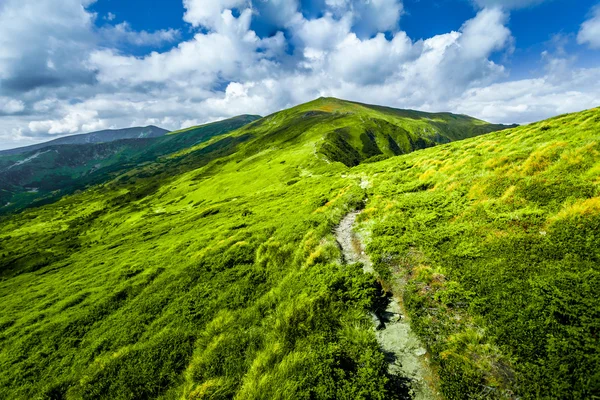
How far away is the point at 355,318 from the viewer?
1273 cm

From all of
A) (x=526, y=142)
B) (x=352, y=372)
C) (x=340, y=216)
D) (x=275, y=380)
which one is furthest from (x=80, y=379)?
(x=526, y=142)

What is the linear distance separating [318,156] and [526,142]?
7390cm

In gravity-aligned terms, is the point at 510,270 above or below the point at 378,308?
above

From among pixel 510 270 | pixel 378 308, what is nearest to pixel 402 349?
pixel 378 308

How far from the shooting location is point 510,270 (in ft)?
37.8

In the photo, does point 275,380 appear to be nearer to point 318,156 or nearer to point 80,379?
point 80,379

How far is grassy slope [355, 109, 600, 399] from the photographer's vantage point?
27.2ft

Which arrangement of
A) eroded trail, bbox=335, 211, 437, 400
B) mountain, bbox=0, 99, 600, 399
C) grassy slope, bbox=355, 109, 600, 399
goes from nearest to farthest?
grassy slope, bbox=355, 109, 600, 399 → mountain, bbox=0, 99, 600, 399 → eroded trail, bbox=335, 211, 437, 400

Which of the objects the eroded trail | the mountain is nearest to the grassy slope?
the mountain

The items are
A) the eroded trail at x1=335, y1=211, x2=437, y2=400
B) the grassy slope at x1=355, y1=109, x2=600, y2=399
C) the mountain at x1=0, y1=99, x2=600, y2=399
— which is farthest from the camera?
the eroded trail at x1=335, y1=211, x2=437, y2=400

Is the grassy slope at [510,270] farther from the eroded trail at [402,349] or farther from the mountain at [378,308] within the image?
the eroded trail at [402,349]

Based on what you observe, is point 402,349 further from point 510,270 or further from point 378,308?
point 510,270

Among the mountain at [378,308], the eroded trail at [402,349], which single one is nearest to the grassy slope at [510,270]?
the mountain at [378,308]

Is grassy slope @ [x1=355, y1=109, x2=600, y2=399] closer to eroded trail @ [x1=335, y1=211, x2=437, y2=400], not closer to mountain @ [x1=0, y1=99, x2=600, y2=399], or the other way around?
mountain @ [x1=0, y1=99, x2=600, y2=399]
